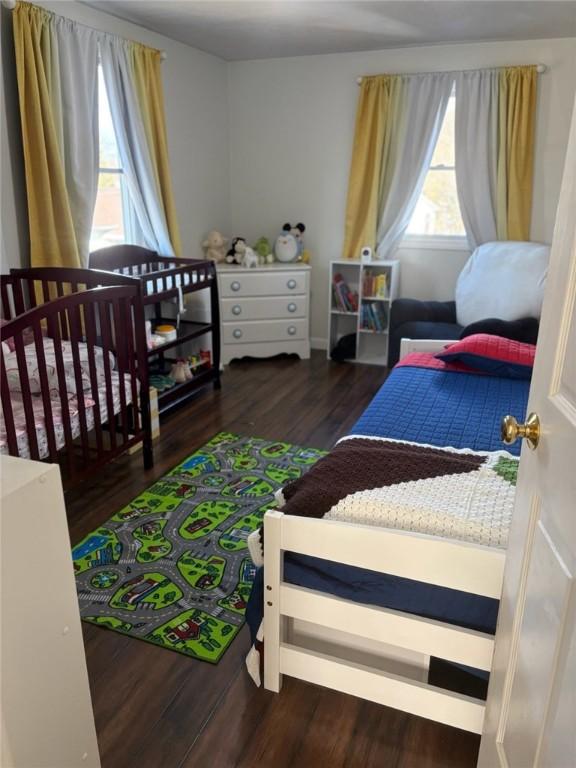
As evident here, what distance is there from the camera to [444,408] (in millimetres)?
2238

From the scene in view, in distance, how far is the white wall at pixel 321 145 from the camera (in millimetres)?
3820

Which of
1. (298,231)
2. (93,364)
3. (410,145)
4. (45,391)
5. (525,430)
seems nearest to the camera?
(525,430)

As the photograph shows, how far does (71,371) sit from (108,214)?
1.71 m

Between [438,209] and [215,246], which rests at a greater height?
[438,209]

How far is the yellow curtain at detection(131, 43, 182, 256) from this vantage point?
3.44m

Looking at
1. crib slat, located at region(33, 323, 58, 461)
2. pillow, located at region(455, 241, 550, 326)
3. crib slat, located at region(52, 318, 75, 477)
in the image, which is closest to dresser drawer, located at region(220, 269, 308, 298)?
pillow, located at region(455, 241, 550, 326)

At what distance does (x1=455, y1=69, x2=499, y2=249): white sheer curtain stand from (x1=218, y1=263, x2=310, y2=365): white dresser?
4.09 feet

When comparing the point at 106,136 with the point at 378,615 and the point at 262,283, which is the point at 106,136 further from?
the point at 378,615

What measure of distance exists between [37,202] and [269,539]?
229 cm

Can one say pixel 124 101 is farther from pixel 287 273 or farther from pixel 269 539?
pixel 269 539

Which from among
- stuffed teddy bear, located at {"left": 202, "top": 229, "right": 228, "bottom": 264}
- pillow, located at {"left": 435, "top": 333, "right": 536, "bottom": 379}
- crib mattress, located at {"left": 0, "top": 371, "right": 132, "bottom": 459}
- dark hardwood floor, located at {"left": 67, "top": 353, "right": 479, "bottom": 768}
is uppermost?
stuffed teddy bear, located at {"left": 202, "top": 229, "right": 228, "bottom": 264}

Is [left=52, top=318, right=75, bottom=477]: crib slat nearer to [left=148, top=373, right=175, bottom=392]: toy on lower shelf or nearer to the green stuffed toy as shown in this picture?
[left=148, top=373, right=175, bottom=392]: toy on lower shelf

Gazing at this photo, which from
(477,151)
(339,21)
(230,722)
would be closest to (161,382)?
(230,722)

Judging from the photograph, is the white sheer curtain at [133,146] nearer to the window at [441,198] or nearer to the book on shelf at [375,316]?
the book on shelf at [375,316]
